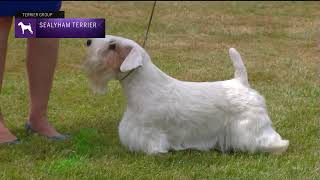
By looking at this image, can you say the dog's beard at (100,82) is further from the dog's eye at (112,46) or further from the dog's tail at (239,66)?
the dog's tail at (239,66)

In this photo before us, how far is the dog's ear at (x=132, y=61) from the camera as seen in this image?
13.1 ft

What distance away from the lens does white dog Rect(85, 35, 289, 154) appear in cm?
410

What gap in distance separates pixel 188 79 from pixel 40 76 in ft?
8.68

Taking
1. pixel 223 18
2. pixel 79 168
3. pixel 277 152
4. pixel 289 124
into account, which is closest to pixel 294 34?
pixel 223 18

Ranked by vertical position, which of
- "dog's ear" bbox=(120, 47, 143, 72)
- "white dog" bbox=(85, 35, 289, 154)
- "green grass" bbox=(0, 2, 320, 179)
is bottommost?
"green grass" bbox=(0, 2, 320, 179)

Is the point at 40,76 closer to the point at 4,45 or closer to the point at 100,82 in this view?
the point at 4,45

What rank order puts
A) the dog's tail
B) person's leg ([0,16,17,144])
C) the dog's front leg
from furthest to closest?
person's leg ([0,16,17,144]), the dog's tail, the dog's front leg

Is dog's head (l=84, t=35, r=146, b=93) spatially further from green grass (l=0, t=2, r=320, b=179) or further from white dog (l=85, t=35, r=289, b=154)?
green grass (l=0, t=2, r=320, b=179)

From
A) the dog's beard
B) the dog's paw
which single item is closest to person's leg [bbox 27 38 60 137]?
the dog's beard

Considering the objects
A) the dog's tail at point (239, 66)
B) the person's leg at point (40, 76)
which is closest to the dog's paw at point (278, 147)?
the dog's tail at point (239, 66)

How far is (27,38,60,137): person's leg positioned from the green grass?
153 millimetres

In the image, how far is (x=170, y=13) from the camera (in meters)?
12.1

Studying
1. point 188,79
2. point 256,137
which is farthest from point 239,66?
point 188,79

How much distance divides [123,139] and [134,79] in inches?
15.8
